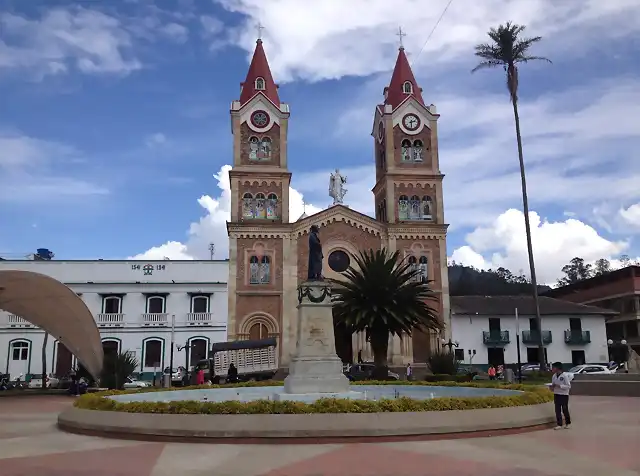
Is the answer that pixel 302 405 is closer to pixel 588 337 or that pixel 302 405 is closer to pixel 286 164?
pixel 286 164

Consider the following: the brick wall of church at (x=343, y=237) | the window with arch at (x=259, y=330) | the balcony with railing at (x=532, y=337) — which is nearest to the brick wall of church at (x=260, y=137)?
the brick wall of church at (x=343, y=237)

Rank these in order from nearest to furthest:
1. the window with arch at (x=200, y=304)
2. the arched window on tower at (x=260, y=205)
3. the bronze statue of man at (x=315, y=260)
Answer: the bronze statue of man at (x=315, y=260) < the window with arch at (x=200, y=304) < the arched window on tower at (x=260, y=205)

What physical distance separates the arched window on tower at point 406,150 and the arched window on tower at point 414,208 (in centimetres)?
339

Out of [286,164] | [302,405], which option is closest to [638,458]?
[302,405]

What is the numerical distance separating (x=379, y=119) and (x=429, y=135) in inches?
188

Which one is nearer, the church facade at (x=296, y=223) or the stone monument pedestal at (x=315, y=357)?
the stone monument pedestal at (x=315, y=357)

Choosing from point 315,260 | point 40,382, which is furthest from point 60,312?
point 315,260

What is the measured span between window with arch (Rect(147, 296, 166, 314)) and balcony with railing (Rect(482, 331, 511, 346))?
26.6m

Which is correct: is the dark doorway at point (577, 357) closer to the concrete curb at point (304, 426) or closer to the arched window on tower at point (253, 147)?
the arched window on tower at point (253, 147)

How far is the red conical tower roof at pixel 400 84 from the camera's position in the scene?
52.0m

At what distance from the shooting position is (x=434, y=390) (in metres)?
20.5

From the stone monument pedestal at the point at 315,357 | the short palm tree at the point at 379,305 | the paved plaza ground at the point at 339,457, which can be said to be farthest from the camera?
the short palm tree at the point at 379,305

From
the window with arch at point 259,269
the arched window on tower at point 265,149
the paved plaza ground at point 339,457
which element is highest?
the arched window on tower at point 265,149

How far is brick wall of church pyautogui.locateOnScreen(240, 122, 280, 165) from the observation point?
48.8 m
